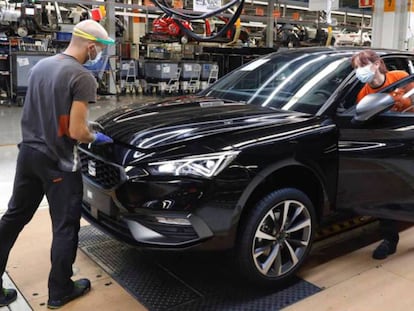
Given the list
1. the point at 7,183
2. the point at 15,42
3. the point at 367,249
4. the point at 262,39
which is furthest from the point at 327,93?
the point at 262,39

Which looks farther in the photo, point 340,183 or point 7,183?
point 7,183

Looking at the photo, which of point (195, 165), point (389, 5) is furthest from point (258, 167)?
point (389, 5)

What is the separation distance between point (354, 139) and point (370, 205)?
0.46 metres

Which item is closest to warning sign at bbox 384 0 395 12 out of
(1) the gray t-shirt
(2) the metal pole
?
(2) the metal pole

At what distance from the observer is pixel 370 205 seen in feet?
10.3

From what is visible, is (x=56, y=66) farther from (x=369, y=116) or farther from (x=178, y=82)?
(x=178, y=82)

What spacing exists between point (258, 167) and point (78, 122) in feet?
3.24

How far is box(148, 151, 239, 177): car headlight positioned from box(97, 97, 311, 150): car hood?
143 millimetres

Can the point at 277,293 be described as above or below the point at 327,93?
below

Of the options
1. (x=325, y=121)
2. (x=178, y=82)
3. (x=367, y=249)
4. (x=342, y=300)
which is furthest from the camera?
(x=178, y=82)

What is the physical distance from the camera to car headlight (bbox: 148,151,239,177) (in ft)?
8.24

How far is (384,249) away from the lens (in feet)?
11.2

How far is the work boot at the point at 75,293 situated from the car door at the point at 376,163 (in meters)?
1.67

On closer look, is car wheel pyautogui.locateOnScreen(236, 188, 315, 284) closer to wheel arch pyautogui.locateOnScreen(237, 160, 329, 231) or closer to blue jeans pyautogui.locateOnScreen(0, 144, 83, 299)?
wheel arch pyautogui.locateOnScreen(237, 160, 329, 231)
